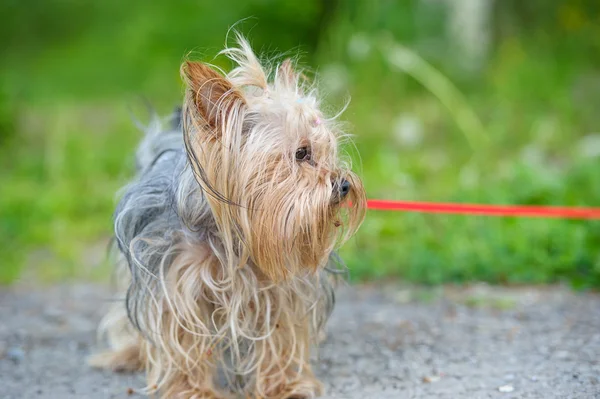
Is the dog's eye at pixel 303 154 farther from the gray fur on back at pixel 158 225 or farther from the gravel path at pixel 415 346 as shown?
the gravel path at pixel 415 346

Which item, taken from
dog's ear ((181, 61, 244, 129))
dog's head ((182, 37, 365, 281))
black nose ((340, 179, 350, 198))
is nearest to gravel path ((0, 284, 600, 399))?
dog's head ((182, 37, 365, 281))

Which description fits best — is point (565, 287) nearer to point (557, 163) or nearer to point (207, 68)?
point (557, 163)

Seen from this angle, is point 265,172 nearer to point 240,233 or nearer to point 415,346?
point 240,233

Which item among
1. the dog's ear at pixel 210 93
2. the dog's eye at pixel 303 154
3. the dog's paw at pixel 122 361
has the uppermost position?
the dog's ear at pixel 210 93

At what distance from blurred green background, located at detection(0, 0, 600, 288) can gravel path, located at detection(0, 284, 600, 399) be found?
442 mm

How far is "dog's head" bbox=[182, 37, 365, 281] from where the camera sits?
3.31 meters

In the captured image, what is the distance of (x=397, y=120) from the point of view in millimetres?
8555

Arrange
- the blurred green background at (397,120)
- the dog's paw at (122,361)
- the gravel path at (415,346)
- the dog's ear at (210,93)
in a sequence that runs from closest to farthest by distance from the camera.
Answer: the dog's ear at (210,93) → the gravel path at (415,346) → the dog's paw at (122,361) → the blurred green background at (397,120)

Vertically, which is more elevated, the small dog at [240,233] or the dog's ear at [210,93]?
the dog's ear at [210,93]

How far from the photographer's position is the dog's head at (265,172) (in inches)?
130

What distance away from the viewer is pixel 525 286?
18.2 feet

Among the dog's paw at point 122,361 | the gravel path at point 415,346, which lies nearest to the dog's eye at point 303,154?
the gravel path at point 415,346

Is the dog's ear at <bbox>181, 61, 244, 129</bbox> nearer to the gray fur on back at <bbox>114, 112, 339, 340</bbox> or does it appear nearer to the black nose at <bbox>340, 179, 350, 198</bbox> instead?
the gray fur on back at <bbox>114, 112, 339, 340</bbox>

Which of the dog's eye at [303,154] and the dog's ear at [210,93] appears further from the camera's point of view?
the dog's eye at [303,154]
